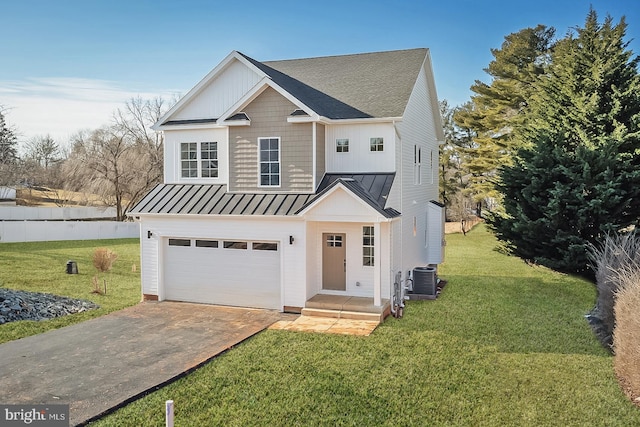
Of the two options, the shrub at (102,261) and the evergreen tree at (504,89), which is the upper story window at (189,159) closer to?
the shrub at (102,261)

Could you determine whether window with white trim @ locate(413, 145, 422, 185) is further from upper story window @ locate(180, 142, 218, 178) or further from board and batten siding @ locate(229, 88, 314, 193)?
upper story window @ locate(180, 142, 218, 178)

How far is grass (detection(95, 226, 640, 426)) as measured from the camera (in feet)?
22.4

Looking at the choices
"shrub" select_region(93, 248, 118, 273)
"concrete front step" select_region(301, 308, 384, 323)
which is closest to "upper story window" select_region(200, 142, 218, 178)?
"concrete front step" select_region(301, 308, 384, 323)

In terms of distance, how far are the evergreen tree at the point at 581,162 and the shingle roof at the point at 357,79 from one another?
19.6 ft

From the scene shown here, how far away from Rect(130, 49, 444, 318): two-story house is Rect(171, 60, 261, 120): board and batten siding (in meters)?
0.03

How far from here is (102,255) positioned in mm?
19375

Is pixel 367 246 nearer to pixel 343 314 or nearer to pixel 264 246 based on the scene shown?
pixel 343 314

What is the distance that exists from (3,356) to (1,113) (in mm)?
30663

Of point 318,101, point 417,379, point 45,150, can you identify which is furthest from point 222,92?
point 45,150

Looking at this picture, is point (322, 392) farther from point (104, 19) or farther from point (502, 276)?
point (104, 19)

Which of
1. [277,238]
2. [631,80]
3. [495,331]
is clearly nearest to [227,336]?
[277,238]

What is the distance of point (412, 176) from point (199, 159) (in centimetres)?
710

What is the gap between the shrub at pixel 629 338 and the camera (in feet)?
24.6

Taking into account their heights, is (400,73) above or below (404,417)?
above
